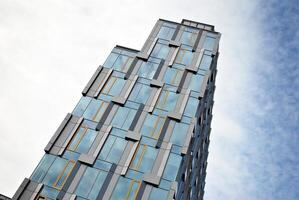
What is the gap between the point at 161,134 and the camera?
37.4 meters

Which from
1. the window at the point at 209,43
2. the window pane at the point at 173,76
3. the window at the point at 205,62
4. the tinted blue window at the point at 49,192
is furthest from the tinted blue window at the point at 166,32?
the tinted blue window at the point at 49,192

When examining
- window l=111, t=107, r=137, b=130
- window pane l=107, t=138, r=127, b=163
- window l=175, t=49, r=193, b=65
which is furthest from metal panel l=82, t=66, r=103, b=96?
window l=175, t=49, r=193, b=65

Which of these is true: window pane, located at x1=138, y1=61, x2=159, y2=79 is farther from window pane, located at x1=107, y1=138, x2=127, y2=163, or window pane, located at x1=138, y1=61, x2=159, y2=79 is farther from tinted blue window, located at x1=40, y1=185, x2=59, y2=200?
tinted blue window, located at x1=40, y1=185, x2=59, y2=200

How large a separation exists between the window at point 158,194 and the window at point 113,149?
5132 mm

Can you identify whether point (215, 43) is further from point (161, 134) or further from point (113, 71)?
point (161, 134)

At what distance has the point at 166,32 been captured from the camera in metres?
51.1

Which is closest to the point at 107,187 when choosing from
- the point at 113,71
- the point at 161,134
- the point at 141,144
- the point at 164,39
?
the point at 141,144

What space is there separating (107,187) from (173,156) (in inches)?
303

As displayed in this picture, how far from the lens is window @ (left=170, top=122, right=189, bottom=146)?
3706cm

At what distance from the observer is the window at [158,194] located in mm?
32500

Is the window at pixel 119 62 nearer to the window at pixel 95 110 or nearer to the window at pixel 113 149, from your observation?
the window at pixel 95 110

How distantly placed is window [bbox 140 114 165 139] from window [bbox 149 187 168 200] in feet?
20.9

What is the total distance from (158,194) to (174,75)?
17.1 metres

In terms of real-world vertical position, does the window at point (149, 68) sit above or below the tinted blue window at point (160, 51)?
below
